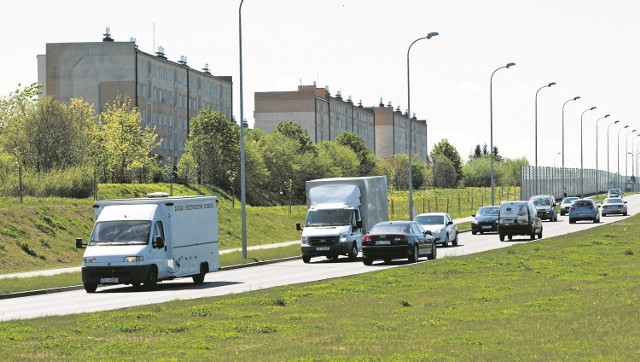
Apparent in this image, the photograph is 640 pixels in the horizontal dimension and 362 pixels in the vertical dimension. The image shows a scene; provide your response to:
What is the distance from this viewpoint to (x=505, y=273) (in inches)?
1119

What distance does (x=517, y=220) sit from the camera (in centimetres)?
5412

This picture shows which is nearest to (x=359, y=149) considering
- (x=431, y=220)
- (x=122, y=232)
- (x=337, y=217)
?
(x=431, y=220)

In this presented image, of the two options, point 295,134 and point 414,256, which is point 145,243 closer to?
point 414,256

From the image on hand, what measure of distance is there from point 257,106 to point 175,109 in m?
45.6

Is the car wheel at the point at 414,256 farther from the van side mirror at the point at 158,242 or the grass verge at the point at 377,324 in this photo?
the van side mirror at the point at 158,242

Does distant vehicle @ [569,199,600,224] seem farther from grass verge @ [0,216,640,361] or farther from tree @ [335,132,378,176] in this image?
tree @ [335,132,378,176]

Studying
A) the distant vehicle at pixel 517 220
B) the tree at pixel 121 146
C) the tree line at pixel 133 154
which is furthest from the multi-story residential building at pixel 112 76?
the distant vehicle at pixel 517 220

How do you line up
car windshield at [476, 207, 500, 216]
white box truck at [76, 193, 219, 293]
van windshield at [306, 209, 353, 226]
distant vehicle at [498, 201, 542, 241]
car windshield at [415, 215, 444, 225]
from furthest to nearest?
car windshield at [476, 207, 500, 216], distant vehicle at [498, 201, 542, 241], car windshield at [415, 215, 444, 225], van windshield at [306, 209, 353, 226], white box truck at [76, 193, 219, 293]

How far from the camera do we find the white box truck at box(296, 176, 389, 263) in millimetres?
41969

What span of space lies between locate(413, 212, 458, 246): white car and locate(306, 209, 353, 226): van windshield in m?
9.28

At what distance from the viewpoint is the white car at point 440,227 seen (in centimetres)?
5162

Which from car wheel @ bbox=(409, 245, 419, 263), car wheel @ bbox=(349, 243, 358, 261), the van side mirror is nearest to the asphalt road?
car wheel @ bbox=(349, 243, 358, 261)

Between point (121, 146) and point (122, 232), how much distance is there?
210ft

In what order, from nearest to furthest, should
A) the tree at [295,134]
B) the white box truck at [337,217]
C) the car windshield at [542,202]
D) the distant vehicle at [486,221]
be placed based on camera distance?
the white box truck at [337,217]
the distant vehicle at [486,221]
the car windshield at [542,202]
the tree at [295,134]
